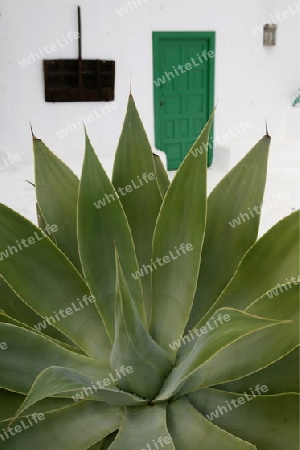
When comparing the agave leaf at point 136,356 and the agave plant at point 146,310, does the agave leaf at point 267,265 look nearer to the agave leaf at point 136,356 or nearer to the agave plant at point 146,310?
the agave plant at point 146,310

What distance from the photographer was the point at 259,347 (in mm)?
650

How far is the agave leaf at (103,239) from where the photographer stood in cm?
73

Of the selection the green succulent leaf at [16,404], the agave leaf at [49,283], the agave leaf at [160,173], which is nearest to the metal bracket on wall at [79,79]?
the agave leaf at [160,173]

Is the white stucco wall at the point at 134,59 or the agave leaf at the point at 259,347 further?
the white stucco wall at the point at 134,59

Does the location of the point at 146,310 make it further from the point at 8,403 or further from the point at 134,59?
the point at 134,59

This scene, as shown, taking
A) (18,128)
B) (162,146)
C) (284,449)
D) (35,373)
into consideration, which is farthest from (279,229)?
(162,146)

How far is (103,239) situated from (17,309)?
7.1 inches

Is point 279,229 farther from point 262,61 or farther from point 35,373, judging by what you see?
point 262,61

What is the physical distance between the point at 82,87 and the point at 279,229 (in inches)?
198

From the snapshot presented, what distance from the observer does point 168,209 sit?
0.74 meters

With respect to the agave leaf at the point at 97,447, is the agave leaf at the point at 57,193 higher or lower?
higher

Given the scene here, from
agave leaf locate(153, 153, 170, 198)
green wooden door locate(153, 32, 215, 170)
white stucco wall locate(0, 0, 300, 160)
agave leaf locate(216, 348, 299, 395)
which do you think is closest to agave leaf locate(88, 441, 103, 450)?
agave leaf locate(216, 348, 299, 395)

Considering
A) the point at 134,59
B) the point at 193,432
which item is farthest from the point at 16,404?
the point at 134,59

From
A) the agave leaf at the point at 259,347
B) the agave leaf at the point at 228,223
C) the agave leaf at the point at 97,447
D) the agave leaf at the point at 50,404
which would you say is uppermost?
the agave leaf at the point at 228,223
